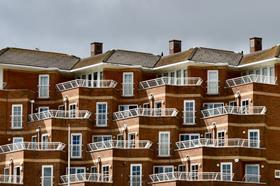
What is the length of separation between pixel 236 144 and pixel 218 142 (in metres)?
1.63

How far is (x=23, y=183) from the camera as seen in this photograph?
130250 millimetres

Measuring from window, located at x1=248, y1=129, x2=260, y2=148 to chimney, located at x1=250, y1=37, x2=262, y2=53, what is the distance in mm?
11271

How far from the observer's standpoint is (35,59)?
139750mm

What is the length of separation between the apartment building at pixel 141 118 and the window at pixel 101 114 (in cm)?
9

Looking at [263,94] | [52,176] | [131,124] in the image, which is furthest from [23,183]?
[263,94]

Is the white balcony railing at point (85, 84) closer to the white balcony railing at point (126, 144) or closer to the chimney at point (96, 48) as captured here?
the chimney at point (96, 48)

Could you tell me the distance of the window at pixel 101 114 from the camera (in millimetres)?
136125

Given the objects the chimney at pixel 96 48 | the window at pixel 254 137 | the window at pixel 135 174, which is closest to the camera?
the window at pixel 135 174

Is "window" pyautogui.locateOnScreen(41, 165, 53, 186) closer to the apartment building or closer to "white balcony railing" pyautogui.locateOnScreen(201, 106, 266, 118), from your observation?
the apartment building

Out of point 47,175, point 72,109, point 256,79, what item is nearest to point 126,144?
point 72,109

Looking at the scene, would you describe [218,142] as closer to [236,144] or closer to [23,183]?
[236,144]

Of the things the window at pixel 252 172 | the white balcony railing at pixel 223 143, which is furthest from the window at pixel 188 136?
the window at pixel 252 172

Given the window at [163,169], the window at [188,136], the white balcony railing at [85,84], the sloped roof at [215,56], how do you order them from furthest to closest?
the white balcony railing at [85,84], the sloped roof at [215,56], the window at [188,136], the window at [163,169]

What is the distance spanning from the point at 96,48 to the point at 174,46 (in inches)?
296
